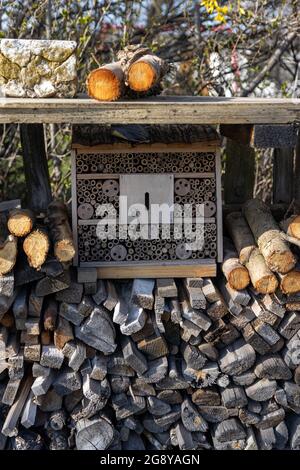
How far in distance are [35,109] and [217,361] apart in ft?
5.62

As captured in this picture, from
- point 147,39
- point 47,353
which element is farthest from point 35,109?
point 147,39

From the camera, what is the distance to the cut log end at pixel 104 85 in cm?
295

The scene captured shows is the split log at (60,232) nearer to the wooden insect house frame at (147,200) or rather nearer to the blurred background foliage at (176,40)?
the wooden insect house frame at (147,200)

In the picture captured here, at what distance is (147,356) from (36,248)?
2.92 feet

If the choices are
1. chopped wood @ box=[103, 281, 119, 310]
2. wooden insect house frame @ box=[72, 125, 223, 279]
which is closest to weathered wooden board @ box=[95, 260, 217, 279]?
wooden insect house frame @ box=[72, 125, 223, 279]

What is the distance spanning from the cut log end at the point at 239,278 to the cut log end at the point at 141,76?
111 centimetres

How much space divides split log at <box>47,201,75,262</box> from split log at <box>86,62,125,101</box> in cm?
77

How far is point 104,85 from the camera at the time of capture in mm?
2959

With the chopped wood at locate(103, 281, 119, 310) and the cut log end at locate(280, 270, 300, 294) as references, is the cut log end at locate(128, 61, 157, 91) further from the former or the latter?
the cut log end at locate(280, 270, 300, 294)

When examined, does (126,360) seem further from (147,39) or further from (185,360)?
(147,39)

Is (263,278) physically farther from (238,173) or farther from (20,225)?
(20,225)

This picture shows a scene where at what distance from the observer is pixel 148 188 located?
342 cm

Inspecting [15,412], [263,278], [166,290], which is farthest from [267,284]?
[15,412]

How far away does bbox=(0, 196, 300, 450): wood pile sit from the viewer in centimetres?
324
